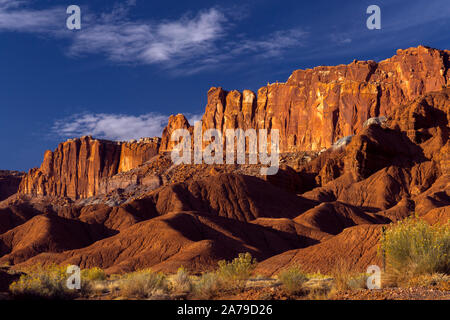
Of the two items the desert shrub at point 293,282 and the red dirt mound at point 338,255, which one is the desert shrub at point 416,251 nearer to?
the desert shrub at point 293,282

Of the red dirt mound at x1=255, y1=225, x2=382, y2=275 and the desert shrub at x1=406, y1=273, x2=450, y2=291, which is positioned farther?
the red dirt mound at x1=255, y1=225, x2=382, y2=275

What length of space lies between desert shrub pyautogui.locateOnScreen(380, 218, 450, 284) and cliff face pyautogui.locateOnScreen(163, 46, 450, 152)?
14803cm

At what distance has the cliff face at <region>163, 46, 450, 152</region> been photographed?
168 meters

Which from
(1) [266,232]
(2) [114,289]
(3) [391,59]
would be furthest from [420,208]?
(3) [391,59]

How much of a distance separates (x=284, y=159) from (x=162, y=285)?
467ft

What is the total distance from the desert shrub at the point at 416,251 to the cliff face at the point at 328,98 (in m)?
148

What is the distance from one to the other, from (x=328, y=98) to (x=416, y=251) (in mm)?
158317

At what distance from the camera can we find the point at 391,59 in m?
179

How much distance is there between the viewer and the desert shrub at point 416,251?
20.5m

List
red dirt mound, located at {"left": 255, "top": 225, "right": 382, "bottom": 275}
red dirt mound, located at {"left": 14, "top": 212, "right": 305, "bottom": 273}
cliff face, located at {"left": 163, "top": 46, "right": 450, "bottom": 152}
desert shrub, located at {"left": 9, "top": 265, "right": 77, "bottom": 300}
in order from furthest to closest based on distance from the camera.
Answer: cliff face, located at {"left": 163, "top": 46, "right": 450, "bottom": 152} < red dirt mound, located at {"left": 14, "top": 212, "right": 305, "bottom": 273} < red dirt mound, located at {"left": 255, "top": 225, "right": 382, "bottom": 275} < desert shrub, located at {"left": 9, "top": 265, "right": 77, "bottom": 300}

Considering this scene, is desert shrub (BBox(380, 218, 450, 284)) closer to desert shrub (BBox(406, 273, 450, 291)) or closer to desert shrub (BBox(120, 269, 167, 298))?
desert shrub (BBox(406, 273, 450, 291))

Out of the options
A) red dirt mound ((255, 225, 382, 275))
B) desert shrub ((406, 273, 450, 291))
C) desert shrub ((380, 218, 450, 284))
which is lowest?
red dirt mound ((255, 225, 382, 275))

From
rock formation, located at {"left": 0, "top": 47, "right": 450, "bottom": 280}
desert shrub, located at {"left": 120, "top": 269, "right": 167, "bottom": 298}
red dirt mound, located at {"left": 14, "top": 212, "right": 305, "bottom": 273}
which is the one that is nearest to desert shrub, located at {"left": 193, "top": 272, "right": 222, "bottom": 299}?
desert shrub, located at {"left": 120, "top": 269, "right": 167, "bottom": 298}
